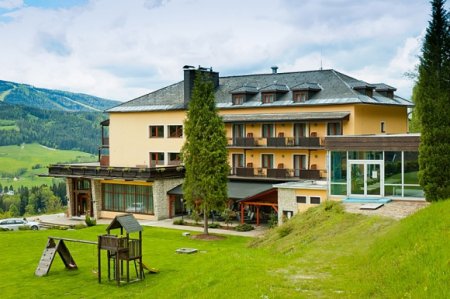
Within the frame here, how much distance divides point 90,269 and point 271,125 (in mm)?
21621

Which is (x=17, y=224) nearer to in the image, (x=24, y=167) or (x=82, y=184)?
(x=82, y=184)

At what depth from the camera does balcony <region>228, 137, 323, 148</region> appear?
39375mm

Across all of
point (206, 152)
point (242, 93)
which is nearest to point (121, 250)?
point (206, 152)

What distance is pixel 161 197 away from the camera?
43656 millimetres

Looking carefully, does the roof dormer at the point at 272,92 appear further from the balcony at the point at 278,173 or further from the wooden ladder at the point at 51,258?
the wooden ladder at the point at 51,258

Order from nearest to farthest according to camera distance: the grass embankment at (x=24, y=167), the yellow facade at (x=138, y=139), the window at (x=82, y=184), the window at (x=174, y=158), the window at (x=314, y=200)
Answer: the window at (x=314, y=200)
the window at (x=174, y=158)
the yellow facade at (x=138, y=139)
the window at (x=82, y=184)
the grass embankment at (x=24, y=167)

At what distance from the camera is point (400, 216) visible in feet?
71.9

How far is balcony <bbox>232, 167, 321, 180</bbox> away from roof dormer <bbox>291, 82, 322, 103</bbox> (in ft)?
17.0

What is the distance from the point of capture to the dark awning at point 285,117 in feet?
127

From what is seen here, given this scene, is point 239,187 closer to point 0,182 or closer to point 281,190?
point 281,190

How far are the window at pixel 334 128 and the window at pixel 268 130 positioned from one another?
439 centimetres

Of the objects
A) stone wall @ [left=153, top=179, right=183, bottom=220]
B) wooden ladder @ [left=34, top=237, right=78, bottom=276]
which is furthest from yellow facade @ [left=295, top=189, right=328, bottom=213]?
wooden ladder @ [left=34, top=237, right=78, bottom=276]

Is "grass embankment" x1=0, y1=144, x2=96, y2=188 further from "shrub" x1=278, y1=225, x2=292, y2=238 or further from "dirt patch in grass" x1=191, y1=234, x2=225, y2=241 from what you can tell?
"shrub" x1=278, y1=225, x2=292, y2=238

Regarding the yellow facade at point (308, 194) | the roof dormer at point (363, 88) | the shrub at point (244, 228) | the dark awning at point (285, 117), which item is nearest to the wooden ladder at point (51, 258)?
the shrub at point (244, 228)
